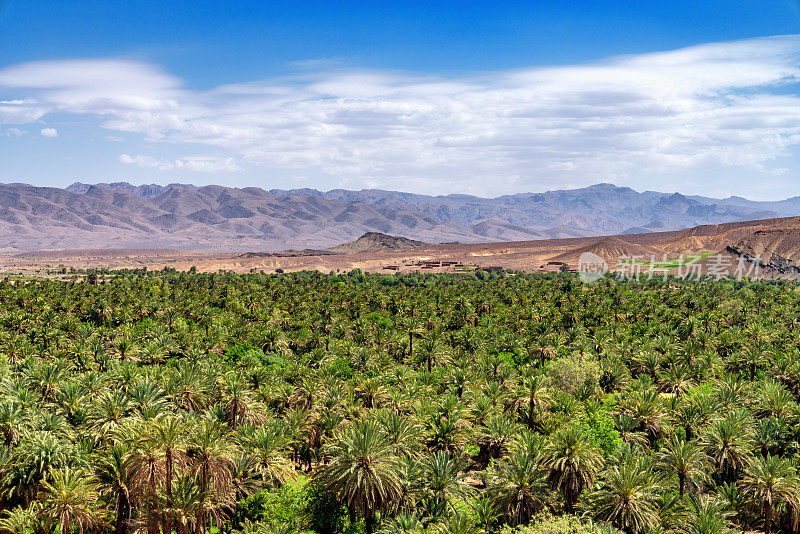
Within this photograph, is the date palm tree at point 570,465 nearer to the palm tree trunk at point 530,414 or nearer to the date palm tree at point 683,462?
the date palm tree at point 683,462

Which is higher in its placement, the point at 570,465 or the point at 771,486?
the point at 570,465

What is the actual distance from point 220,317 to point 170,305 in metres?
14.1

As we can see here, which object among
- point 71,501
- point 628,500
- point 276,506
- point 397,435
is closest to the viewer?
point 71,501

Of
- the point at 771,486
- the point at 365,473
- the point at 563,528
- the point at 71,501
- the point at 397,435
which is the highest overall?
the point at 397,435

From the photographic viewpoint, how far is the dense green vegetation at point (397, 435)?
37438 mm

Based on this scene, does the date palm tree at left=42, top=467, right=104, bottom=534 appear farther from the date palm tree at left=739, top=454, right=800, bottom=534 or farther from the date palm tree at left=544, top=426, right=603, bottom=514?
the date palm tree at left=739, top=454, right=800, bottom=534

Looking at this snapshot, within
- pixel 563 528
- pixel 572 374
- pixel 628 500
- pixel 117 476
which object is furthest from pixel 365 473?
pixel 572 374

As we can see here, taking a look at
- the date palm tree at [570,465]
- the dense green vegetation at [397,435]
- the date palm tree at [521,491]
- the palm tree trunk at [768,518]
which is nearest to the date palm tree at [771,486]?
the palm tree trunk at [768,518]

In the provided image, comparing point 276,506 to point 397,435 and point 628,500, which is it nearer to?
point 397,435

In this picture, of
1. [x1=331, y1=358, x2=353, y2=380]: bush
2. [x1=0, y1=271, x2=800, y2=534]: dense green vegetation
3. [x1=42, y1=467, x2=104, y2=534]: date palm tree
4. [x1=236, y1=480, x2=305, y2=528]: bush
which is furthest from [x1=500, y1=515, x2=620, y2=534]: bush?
[x1=331, y1=358, x2=353, y2=380]: bush

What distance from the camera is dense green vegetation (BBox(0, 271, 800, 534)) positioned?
37438mm

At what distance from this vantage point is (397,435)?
145ft

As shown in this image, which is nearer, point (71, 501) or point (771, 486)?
point (71, 501)

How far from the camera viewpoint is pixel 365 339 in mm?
88875
